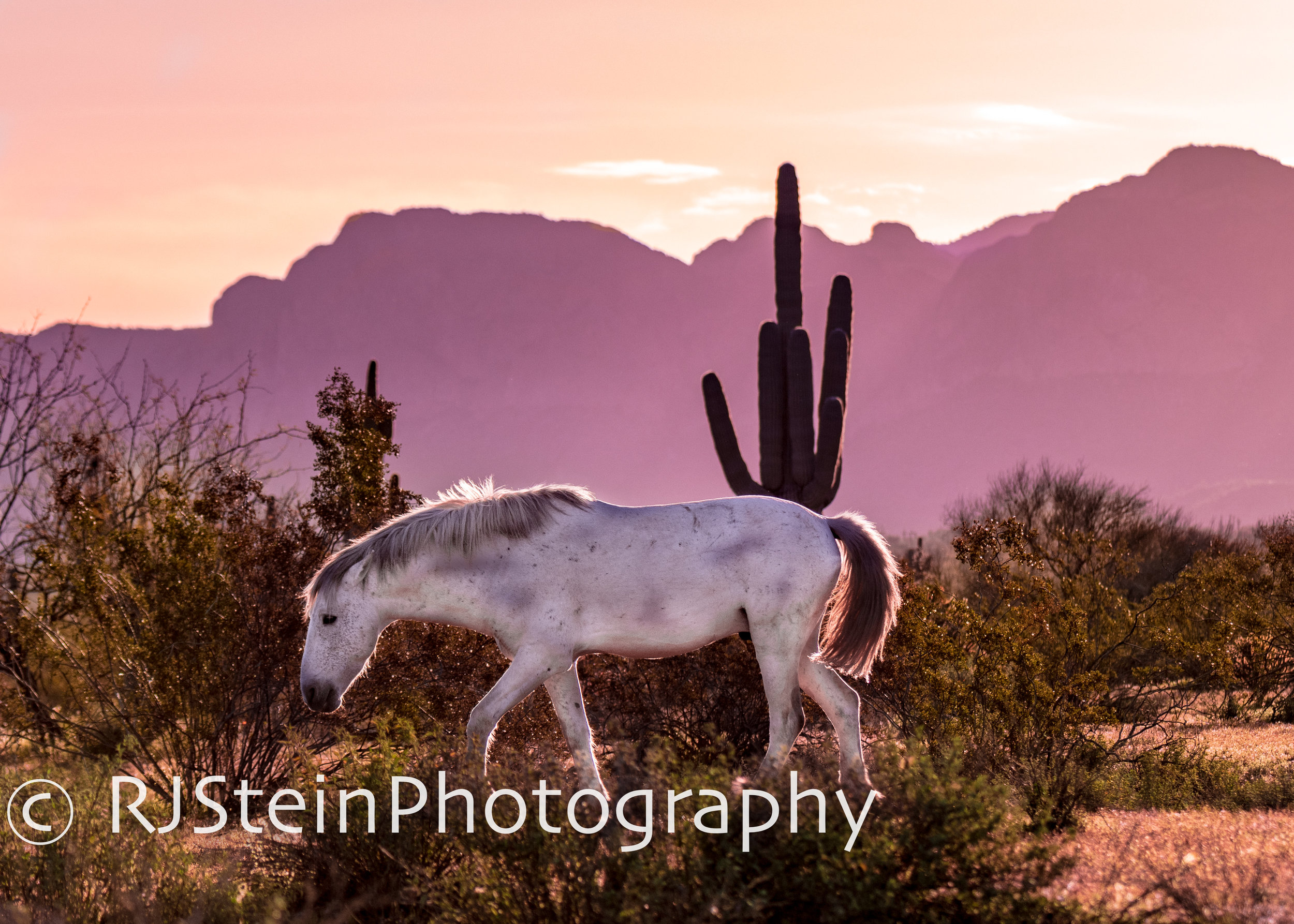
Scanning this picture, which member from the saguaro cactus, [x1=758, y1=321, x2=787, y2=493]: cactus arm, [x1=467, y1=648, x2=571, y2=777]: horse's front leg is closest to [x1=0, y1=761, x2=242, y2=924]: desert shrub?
[x1=467, y1=648, x2=571, y2=777]: horse's front leg

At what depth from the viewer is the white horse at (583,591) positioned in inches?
228

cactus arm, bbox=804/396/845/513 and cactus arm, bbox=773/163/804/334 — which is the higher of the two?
cactus arm, bbox=773/163/804/334

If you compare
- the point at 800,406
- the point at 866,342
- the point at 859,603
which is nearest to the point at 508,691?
the point at 859,603

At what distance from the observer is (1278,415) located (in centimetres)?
8444

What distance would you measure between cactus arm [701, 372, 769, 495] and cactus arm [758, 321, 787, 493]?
0.24 meters

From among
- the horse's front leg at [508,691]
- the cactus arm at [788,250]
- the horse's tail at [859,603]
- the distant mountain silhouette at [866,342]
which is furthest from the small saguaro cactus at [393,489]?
the distant mountain silhouette at [866,342]

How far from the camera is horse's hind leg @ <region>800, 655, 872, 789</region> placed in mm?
5969

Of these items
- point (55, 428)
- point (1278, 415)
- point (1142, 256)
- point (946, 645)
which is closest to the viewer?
point (946, 645)

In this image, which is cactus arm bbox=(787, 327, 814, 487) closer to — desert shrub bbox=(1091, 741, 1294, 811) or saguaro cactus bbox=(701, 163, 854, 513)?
saguaro cactus bbox=(701, 163, 854, 513)

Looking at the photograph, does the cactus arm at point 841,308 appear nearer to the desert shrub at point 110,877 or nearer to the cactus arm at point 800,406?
the cactus arm at point 800,406

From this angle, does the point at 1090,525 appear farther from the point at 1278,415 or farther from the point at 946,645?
the point at 1278,415

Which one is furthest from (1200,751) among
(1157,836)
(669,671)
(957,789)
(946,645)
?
(957,789)

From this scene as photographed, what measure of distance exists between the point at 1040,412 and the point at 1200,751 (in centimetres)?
8200

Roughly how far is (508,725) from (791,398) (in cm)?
849
